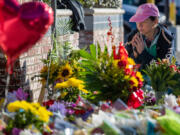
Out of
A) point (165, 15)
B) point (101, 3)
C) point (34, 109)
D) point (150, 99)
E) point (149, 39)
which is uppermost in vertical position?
point (165, 15)

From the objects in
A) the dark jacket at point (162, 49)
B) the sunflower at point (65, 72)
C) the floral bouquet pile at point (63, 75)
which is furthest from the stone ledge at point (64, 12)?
the sunflower at point (65, 72)

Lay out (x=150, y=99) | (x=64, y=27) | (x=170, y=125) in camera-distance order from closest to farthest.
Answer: (x=170, y=125) → (x=150, y=99) → (x=64, y=27)

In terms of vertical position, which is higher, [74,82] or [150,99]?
[74,82]

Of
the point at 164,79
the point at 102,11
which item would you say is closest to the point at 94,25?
the point at 102,11

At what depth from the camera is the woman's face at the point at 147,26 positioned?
4945 millimetres

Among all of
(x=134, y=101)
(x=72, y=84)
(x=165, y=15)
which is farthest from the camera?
(x=165, y=15)

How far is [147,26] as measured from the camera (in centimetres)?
498

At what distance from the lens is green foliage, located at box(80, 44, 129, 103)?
3291mm

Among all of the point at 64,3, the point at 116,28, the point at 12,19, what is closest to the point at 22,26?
the point at 12,19

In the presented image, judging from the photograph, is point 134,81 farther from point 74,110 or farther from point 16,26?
point 16,26

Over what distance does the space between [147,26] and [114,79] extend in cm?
185

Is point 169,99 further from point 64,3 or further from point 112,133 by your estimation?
point 64,3

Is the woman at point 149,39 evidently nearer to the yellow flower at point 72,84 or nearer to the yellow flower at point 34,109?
the yellow flower at point 72,84

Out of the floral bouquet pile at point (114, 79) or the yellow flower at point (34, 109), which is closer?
the yellow flower at point (34, 109)
